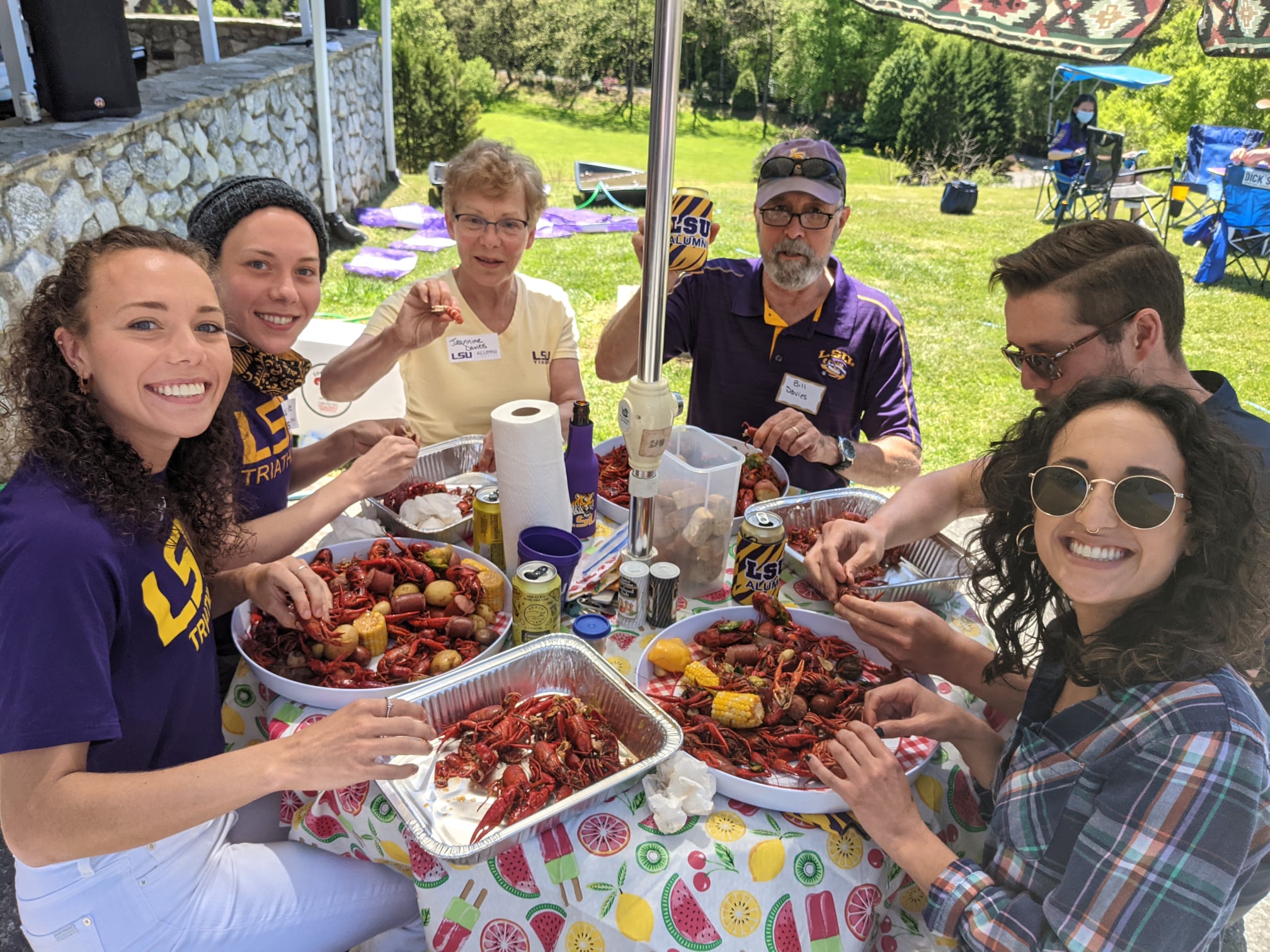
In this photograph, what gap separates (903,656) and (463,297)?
256 cm

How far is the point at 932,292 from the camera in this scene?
40.4 ft

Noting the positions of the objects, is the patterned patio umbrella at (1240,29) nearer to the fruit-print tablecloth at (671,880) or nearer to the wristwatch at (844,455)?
the wristwatch at (844,455)

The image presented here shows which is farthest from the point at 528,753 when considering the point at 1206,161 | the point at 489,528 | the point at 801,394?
the point at 1206,161

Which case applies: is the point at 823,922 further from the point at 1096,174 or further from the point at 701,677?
the point at 1096,174

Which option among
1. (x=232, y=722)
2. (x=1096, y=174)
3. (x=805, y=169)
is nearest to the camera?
(x=232, y=722)

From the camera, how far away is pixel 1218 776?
1.22 meters

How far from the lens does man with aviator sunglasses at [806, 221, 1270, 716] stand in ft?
6.26

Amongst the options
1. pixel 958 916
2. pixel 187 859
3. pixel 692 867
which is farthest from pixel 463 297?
pixel 958 916

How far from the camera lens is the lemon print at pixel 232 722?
6.19 feet

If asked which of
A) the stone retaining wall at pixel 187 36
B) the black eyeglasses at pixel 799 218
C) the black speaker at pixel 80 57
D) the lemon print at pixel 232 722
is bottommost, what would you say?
the lemon print at pixel 232 722

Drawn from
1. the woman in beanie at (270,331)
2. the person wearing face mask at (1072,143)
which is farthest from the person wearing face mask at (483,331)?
the person wearing face mask at (1072,143)

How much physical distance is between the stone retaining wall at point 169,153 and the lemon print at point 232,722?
11.8 feet

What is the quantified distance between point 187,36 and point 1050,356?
1387 cm

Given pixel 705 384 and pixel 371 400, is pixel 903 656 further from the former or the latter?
pixel 371 400
